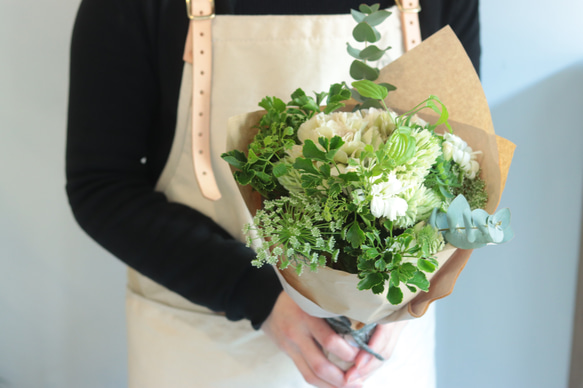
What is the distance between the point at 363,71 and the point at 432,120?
94 millimetres

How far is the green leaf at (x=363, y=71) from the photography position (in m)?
0.49

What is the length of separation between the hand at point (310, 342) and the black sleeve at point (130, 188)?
0.09ft

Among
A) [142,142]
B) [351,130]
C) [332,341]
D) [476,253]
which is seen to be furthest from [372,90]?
[476,253]

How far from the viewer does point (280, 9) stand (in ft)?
2.44

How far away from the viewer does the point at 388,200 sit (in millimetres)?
346

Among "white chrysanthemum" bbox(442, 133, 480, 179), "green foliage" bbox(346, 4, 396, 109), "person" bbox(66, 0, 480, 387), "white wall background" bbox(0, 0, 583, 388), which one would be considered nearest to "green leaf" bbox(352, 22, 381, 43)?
"green foliage" bbox(346, 4, 396, 109)

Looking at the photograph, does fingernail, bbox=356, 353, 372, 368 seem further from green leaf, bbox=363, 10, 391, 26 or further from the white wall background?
the white wall background

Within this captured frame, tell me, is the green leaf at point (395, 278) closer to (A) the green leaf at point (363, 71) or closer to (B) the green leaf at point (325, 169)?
(B) the green leaf at point (325, 169)

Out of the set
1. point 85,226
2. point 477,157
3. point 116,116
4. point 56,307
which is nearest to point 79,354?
point 56,307

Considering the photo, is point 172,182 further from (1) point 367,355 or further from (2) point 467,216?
(2) point 467,216

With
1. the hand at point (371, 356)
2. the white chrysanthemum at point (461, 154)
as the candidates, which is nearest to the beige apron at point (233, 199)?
the hand at point (371, 356)

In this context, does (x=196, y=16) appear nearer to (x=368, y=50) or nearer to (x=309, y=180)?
(x=368, y=50)

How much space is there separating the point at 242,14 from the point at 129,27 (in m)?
0.18

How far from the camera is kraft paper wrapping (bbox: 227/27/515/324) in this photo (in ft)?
1.45
